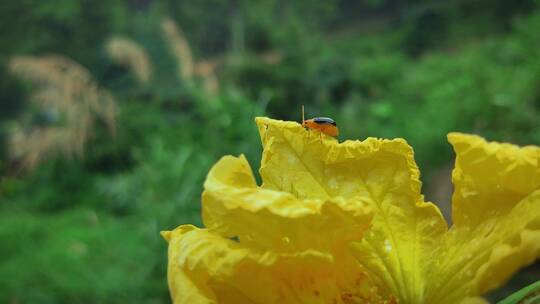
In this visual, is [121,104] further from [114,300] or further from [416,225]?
[416,225]

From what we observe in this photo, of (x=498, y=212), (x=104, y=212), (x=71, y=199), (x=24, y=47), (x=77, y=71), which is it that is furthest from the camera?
(x=24, y=47)

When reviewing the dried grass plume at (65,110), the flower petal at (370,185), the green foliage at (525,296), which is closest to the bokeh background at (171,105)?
the dried grass plume at (65,110)

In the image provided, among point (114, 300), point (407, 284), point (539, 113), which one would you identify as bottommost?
point (114, 300)

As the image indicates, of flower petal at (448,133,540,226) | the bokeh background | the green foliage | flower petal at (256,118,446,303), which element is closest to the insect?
flower petal at (256,118,446,303)

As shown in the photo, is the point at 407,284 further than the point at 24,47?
No

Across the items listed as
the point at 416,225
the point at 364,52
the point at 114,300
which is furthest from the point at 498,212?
the point at 364,52

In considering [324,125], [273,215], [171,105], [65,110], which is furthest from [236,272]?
[171,105]

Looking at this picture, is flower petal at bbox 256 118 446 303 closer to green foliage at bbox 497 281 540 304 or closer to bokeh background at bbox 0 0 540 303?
green foliage at bbox 497 281 540 304
